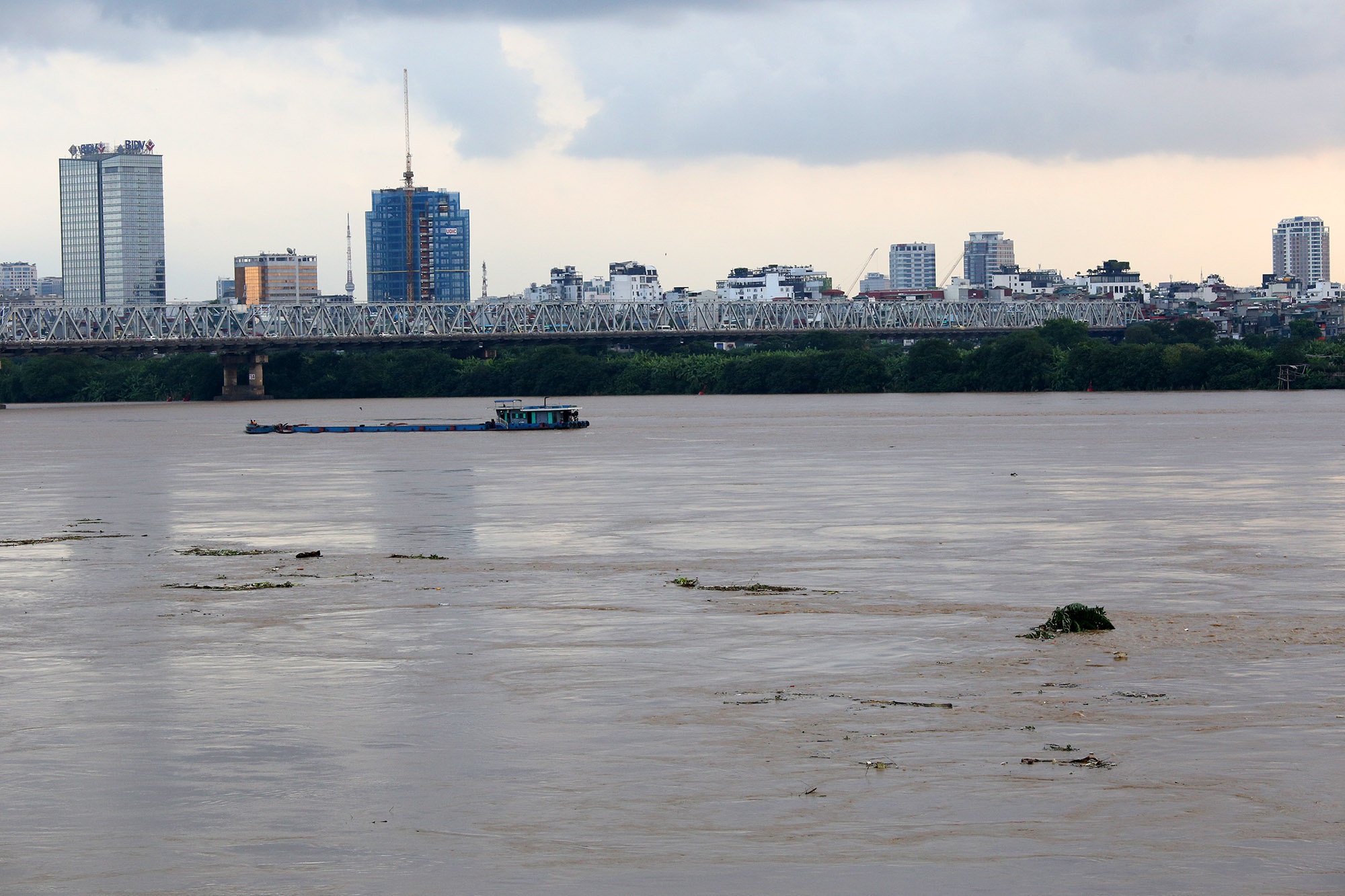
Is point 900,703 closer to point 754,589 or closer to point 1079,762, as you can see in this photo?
point 1079,762

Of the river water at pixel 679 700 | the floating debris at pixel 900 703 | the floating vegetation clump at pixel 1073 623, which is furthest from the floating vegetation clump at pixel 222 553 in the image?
the floating debris at pixel 900 703

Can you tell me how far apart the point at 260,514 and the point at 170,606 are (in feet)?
69.8

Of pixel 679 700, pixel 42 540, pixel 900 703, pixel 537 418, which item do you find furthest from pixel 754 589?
pixel 537 418

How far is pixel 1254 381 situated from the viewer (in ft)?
612

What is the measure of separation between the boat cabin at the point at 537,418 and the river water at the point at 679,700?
68.3 metres

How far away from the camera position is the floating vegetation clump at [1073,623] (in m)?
26.6

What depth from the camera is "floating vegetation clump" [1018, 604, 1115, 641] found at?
87.4 feet

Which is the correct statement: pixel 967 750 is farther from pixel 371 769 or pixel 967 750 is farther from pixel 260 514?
pixel 260 514

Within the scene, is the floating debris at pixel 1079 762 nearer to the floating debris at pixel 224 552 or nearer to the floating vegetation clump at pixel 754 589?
the floating vegetation clump at pixel 754 589

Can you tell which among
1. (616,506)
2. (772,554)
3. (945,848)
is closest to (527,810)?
(945,848)

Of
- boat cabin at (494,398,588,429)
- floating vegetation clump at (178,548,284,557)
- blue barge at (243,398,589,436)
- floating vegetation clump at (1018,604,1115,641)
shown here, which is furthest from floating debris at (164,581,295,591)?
boat cabin at (494,398,588,429)

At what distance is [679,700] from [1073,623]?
277 inches

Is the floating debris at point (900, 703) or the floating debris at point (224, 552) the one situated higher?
the floating debris at point (224, 552)

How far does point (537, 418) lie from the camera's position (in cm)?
12444
